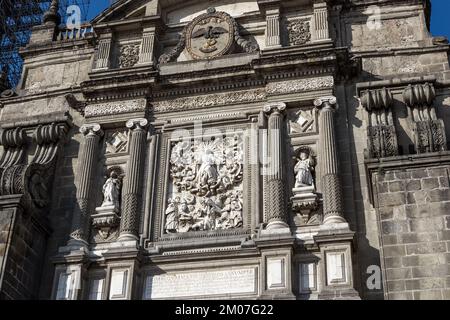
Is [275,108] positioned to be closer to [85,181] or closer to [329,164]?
[329,164]

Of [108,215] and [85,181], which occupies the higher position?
[85,181]

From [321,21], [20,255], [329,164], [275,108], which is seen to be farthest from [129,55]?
[329,164]

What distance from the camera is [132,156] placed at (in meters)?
16.2

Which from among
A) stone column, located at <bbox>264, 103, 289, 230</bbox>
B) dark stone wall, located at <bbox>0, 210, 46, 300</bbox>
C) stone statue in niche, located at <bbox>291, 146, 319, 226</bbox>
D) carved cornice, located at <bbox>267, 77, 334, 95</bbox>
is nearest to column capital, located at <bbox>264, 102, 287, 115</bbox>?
stone column, located at <bbox>264, 103, 289, 230</bbox>

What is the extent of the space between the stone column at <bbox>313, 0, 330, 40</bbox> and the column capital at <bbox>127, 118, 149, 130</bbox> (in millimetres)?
4211

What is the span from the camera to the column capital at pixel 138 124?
16.6 meters

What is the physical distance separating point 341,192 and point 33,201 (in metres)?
6.33

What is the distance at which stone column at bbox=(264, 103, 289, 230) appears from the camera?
1462 centimetres

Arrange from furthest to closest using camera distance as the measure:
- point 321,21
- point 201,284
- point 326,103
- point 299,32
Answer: point 299,32, point 321,21, point 326,103, point 201,284

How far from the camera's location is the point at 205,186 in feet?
51.3

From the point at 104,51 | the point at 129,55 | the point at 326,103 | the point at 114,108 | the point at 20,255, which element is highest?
the point at 104,51

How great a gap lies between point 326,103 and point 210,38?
11.5 feet

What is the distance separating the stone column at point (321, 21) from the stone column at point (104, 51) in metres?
4.92

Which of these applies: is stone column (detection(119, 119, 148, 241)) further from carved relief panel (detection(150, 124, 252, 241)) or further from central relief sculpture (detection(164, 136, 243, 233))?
central relief sculpture (detection(164, 136, 243, 233))
